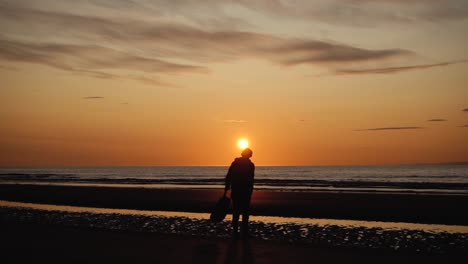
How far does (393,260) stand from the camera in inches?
336

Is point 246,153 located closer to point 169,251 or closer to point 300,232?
point 300,232

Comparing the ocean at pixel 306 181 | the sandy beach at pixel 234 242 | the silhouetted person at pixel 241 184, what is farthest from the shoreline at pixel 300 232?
the ocean at pixel 306 181

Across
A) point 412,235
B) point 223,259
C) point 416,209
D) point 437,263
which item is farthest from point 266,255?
point 416,209

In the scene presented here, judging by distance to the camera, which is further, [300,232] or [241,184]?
[300,232]

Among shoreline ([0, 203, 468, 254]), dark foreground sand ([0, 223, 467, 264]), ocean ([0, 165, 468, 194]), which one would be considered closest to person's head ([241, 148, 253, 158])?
shoreline ([0, 203, 468, 254])

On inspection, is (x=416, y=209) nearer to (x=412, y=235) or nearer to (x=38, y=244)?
(x=412, y=235)

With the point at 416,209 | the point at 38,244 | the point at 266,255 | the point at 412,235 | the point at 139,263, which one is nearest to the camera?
the point at 139,263

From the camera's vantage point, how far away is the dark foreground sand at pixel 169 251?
27.7ft

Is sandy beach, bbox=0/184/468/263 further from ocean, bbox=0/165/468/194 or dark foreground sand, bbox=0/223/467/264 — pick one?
ocean, bbox=0/165/468/194

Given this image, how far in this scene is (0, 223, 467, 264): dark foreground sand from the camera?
27.7 feet

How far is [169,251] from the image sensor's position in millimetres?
9352

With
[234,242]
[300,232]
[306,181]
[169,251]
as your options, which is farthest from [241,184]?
[306,181]

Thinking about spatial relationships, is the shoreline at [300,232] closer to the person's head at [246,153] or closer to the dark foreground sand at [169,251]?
the dark foreground sand at [169,251]

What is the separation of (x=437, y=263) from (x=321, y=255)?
1956mm
